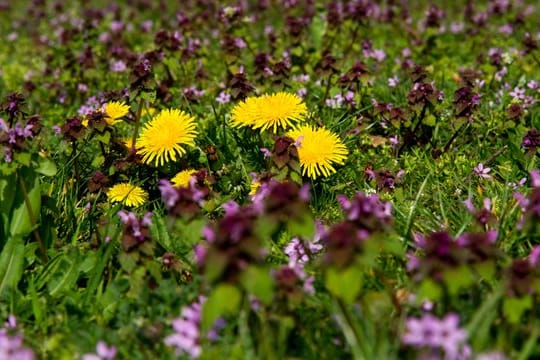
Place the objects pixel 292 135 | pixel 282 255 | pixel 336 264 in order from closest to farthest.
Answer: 1. pixel 336 264
2. pixel 282 255
3. pixel 292 135

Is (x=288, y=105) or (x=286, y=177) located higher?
(x=288, y=105)

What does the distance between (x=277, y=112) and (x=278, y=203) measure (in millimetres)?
1377

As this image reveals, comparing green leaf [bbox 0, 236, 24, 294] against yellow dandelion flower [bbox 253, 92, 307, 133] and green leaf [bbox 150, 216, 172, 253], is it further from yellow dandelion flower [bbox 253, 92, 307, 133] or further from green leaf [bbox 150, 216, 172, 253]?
yellow dandelion flower [bbox 253, 92, 307, 133]

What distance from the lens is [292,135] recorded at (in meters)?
3.49

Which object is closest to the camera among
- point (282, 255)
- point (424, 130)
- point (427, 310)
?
point (427, 310)

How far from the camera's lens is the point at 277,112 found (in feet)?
11.5

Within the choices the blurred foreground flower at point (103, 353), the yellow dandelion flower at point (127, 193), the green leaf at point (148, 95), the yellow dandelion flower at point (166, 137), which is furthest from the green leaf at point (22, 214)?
the blurred foreground flower at point (103, 353)

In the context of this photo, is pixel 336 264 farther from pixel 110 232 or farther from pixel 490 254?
pixel 110 232

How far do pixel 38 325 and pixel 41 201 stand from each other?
702 millimetres

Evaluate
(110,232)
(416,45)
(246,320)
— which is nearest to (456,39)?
(416,45)

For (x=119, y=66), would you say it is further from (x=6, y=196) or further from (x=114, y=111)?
(x=6, y=196)

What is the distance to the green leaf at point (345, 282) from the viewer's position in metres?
2.08

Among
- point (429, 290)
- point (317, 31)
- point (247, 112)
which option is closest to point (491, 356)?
point (429, 290)

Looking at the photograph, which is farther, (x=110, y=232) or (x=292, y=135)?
(x=292, y=135)
